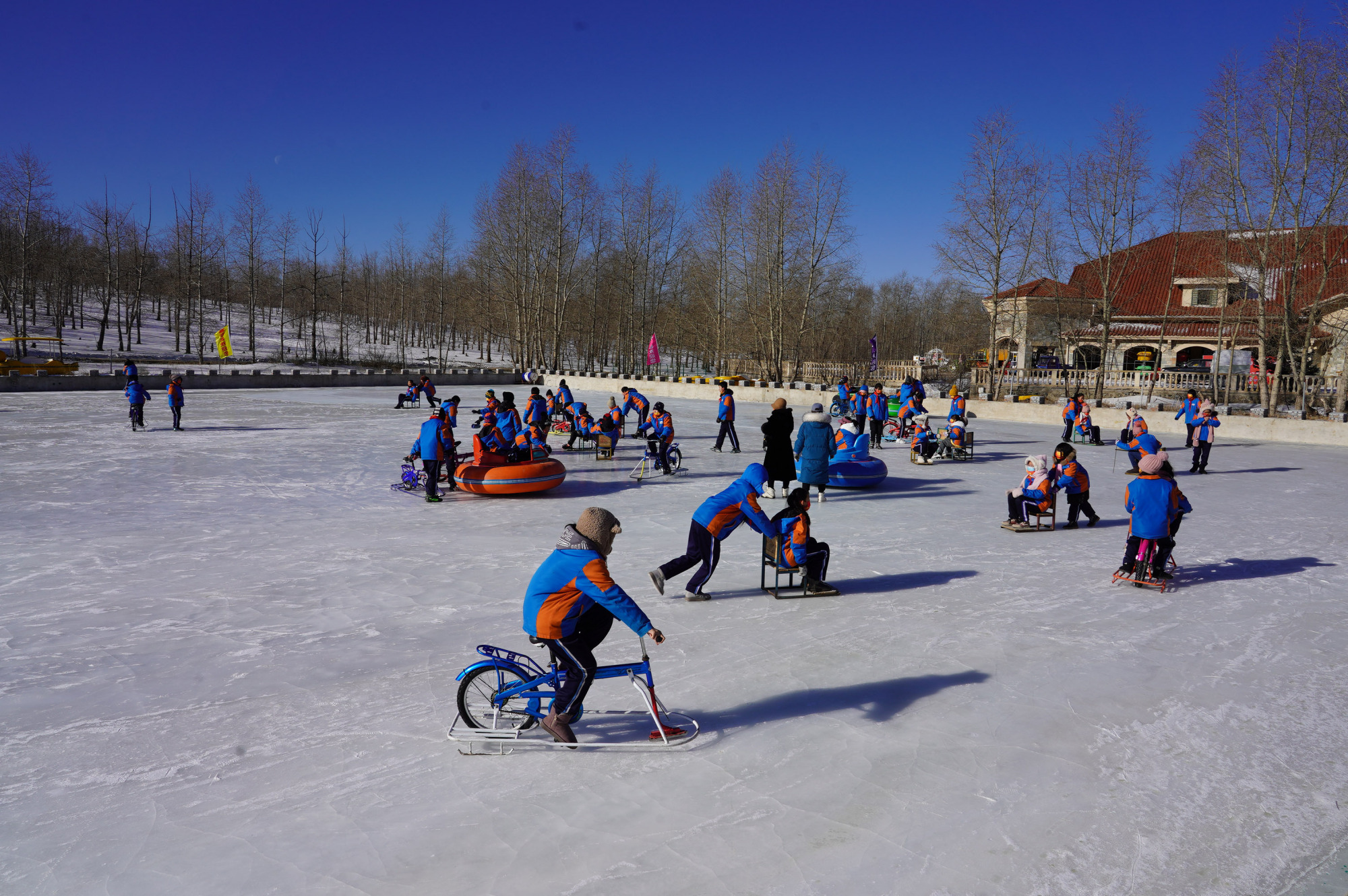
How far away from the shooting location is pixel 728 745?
4.91m

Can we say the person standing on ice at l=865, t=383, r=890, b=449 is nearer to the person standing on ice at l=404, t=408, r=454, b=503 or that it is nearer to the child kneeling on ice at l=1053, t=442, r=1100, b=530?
the child kneeling on ice at l=1053, t=442, r=1100, b=530

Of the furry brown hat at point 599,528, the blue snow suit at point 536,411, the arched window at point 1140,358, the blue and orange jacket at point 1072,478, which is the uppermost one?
the arched window at point 1140,358

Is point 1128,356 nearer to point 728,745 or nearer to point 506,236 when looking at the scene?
point 506,236

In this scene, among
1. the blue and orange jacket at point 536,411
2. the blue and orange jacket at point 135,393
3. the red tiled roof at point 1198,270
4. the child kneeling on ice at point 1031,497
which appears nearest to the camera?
the child kneeling on ice at point 1031,497

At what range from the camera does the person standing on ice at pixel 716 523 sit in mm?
7473

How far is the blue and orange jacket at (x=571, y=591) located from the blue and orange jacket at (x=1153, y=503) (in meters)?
Answer: 5.92

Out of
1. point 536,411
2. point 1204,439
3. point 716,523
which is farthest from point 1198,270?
point 716,523

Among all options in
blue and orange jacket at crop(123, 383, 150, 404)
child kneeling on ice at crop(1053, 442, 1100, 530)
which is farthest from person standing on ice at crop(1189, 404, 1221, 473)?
blue and orange jacket at crop(123, 383, 150, 404)

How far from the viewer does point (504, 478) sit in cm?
1277

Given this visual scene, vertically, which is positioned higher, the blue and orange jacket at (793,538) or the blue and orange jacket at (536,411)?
the blue and orange jacket at (536,411)

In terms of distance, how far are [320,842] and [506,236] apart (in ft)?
170

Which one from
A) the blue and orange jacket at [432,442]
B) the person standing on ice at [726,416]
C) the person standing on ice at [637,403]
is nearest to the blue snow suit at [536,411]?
the person standing on ice at [637,403]

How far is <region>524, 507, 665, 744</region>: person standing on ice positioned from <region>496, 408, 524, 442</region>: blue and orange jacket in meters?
9.84

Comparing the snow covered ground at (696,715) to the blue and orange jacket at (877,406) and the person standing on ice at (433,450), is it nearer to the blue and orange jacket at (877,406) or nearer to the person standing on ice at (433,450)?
the person standing on ice at (433,450)
